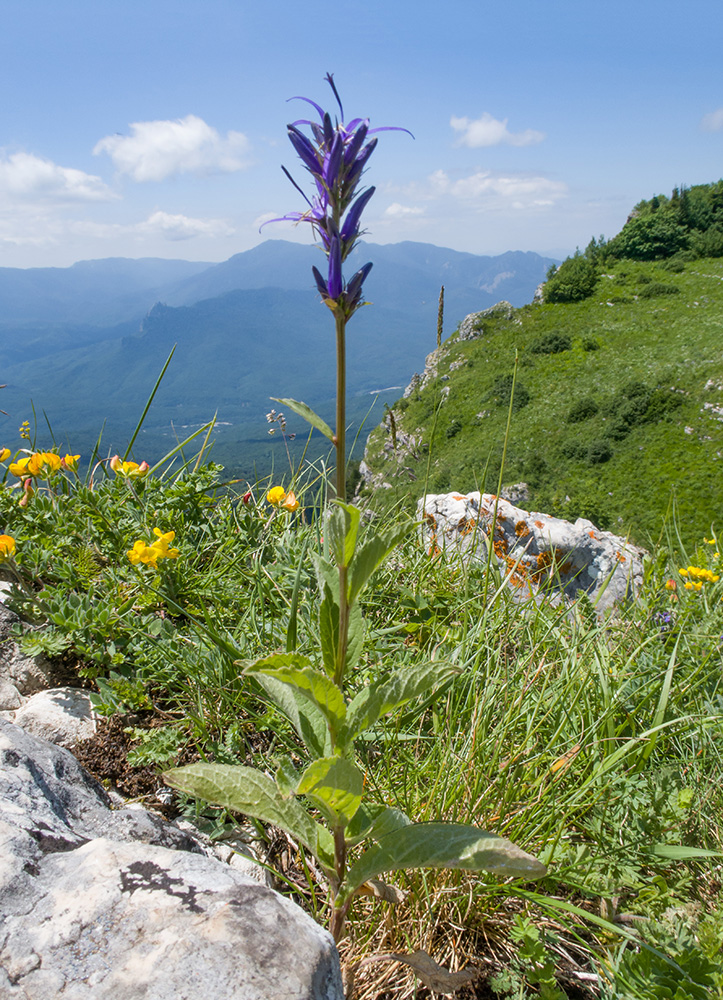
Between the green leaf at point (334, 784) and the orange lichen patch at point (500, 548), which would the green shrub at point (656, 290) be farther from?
the green leaf at point (334, 784)

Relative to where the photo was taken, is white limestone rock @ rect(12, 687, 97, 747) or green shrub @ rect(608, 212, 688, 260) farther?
green shrub @ rect(608, 212, 688, 260)

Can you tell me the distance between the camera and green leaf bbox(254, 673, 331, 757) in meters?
1.48

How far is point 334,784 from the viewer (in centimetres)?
121

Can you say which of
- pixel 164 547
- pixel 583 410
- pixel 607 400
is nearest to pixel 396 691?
pixel 164 547

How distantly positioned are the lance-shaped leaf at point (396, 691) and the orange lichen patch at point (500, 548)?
3.01 m

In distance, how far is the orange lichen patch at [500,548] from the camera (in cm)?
431

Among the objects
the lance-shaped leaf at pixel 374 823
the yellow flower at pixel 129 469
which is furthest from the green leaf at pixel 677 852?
the yellow flower at pixel 129 469

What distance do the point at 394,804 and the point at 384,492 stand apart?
2981 mm

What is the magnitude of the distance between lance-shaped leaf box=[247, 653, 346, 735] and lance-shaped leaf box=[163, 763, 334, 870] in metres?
0.29

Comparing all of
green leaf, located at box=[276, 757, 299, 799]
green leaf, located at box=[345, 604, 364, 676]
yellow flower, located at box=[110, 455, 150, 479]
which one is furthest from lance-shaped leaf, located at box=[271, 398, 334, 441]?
yellow flower, located at box=[110, 455, 150, 479]

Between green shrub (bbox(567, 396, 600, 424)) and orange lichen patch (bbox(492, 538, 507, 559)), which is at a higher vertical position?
orange lichen patch (bbox(492, 538, 507, 559))

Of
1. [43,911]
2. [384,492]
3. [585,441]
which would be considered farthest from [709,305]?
[43,911]

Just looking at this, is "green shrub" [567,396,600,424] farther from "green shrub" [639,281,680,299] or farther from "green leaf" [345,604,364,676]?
"green leaf" [345,604,364,676]

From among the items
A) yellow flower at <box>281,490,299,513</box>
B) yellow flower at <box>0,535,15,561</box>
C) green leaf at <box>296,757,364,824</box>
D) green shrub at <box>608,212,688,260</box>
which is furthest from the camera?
green shrub at <box>608,212,688,260</box>
